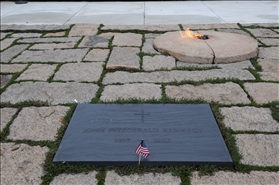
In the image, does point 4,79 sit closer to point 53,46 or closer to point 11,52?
point 11,52

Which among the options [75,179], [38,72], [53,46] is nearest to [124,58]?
[38,72]

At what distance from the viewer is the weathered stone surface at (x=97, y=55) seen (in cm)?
395

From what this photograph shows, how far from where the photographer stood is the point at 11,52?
438cm

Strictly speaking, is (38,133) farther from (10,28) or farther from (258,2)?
(258,2)

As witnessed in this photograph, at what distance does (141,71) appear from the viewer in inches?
139

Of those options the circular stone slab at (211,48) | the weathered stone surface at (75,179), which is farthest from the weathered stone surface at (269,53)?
the weathered stone surface at (75,179)

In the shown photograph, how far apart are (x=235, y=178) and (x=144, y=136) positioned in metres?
0.68

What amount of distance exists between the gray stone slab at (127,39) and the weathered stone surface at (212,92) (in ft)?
5.43

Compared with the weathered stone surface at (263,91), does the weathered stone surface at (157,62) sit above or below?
above

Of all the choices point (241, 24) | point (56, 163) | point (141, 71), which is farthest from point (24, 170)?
point (241, 24)

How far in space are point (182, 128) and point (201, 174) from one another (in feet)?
1.41

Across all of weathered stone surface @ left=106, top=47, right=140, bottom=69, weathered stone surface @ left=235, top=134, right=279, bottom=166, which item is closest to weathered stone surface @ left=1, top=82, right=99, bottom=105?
weathered stone surface @ left=106, top=47, right=140, bottom=69

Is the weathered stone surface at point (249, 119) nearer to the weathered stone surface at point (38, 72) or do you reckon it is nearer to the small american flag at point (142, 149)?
the small american flag at point (142, 149)

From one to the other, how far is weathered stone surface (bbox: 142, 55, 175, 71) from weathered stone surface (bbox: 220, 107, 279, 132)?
3.89 feet
